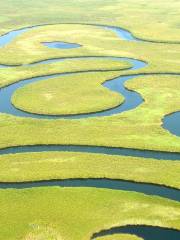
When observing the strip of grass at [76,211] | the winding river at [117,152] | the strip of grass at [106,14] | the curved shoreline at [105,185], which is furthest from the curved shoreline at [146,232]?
the strip of grass at [106,14]

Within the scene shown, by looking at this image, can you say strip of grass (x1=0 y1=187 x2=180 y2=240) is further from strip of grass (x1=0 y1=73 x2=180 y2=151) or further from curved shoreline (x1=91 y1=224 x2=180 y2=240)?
strip of grass (x1=0 y1=73 x2=180 y2=151)

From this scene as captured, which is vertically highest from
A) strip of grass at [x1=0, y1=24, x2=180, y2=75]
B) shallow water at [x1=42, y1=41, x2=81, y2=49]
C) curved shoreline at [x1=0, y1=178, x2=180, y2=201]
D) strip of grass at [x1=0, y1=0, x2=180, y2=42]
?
strip of grass at [x1=0, y1=0, x2=180, y2=42]

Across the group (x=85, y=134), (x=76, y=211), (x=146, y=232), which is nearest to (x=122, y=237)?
(x=146, y=232)

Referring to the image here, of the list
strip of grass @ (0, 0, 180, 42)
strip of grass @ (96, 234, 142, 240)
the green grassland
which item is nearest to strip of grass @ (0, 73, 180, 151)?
the green grassland

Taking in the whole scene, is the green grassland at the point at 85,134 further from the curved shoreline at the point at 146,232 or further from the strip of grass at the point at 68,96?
the curved shoreline at the point at 146,232

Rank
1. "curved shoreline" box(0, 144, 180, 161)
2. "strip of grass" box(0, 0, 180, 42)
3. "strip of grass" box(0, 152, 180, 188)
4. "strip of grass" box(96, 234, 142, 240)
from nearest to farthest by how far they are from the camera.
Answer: "strip of grass" box(96, 234, 142, 240), "strip of grass" box(0, 152, 180, 188), "curved shoreline" box(0, 144, 180, 161), "strip of grass" box(0, 0, 180, 42)

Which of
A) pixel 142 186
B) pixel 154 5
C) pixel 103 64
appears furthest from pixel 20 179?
pixel 154 5
